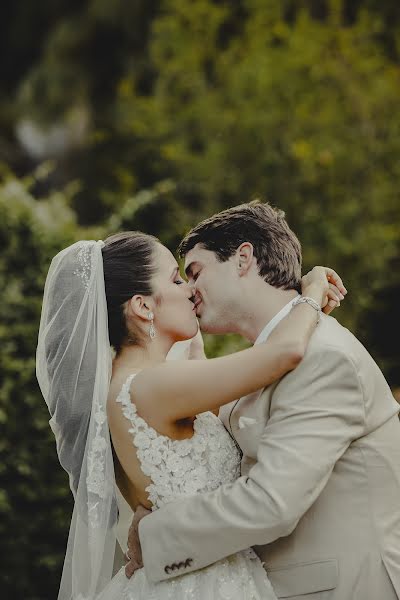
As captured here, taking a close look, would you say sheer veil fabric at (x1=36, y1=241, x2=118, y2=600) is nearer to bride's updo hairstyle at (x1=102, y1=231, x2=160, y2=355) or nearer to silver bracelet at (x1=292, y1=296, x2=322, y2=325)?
bride's updo hairstyle at (x1=102, y1=231, x2=160, y2=355)

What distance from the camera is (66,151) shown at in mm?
11516

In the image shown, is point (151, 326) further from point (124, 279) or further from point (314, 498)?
point (314, 498)

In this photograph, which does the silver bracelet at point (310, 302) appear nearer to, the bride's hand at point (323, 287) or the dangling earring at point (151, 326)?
the bride's hand at point (323, 287)

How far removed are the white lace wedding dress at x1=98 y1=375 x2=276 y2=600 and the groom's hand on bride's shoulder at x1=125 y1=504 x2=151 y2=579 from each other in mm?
27

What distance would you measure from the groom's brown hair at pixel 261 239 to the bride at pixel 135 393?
0.10 m

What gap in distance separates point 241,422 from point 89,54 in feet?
29.7

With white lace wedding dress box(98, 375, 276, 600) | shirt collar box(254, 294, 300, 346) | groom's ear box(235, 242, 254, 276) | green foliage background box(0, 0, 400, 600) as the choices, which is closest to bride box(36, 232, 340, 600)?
white lace wedding dress box(98, 375, 276, 600)

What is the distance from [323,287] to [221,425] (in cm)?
66

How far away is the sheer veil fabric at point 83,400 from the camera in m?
2.88

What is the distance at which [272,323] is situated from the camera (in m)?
2.81

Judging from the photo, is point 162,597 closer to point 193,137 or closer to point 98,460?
point 98,460

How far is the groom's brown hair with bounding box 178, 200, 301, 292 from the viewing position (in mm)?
2924

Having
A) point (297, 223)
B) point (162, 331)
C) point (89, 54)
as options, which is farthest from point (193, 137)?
point (162, 331)

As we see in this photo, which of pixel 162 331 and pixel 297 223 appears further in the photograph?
pixel 297 223
